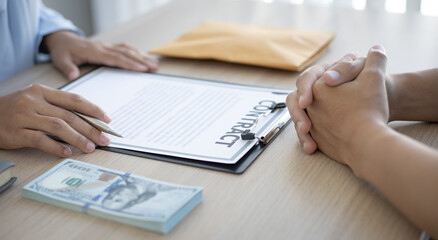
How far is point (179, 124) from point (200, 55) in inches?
13.3

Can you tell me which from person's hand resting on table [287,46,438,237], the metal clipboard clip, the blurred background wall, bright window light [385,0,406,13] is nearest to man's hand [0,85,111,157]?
the metal clipboard clip

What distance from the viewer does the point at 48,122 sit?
0.88 meters

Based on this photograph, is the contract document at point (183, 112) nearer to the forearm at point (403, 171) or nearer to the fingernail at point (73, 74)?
the fingernail at point (73, 74)

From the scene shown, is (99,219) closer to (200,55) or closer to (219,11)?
(200,55)

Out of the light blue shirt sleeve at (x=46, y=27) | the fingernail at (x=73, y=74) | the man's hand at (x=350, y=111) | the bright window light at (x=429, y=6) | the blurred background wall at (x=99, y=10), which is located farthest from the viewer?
the blurred background wall at (x=99, y=10)

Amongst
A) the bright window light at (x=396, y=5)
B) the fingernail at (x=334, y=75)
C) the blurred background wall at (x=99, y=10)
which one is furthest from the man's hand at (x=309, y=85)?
the blurred background wall at (x=99, y=10)

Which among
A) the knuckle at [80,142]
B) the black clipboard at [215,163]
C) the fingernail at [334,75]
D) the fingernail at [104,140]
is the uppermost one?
the fingernail at [334,75]

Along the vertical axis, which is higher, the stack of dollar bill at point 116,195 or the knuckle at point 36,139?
the knuckle at point 36,139

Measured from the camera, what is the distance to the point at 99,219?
69 centimetres

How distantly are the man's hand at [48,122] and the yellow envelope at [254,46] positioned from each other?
1.31 feet

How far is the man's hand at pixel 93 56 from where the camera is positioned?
1.21 metres

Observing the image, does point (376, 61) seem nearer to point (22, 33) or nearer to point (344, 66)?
point (344, 66)

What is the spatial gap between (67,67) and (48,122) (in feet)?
1.16

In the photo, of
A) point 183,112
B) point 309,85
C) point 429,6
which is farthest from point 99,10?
point 309,85
